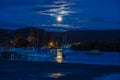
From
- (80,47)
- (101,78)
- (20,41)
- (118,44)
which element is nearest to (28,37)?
(20,41)

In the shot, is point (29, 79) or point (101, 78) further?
point (101, 78)

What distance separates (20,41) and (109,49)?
52937 mm

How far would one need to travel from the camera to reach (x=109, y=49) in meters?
194

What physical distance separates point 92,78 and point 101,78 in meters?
0.59

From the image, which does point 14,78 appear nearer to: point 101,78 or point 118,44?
point 101,78

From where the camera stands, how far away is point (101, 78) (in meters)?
29.0

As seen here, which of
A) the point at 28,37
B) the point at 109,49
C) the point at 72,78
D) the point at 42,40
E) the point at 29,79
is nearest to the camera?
the point at 29,79

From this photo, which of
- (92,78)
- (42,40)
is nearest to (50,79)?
(92,78)

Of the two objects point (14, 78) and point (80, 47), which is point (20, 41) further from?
point (14, 78)

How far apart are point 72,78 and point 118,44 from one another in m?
173

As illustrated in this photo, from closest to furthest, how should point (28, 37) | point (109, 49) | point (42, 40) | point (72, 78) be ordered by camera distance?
point (72, 78)
point (42, 40)
point (28, 37)
point (109, 49)

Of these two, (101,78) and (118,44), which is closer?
(101,78)

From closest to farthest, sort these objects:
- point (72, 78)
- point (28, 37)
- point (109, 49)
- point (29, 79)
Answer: point (29, 79), point (72, 78), point (28, 37), point (109, 49)

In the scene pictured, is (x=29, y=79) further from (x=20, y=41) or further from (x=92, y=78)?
(x=20, y=41)
